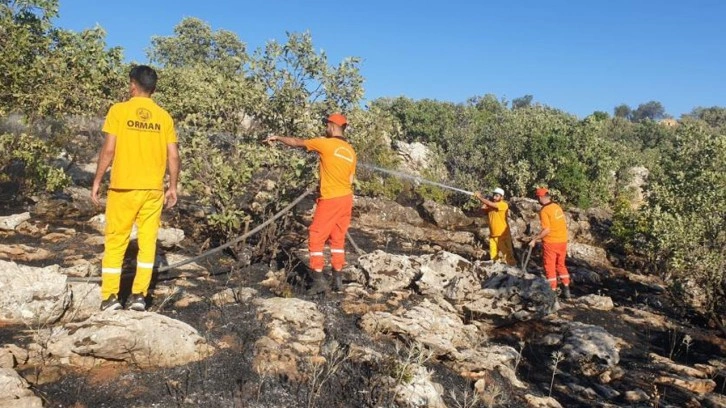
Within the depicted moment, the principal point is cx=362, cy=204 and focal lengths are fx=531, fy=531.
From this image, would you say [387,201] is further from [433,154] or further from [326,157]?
[326,157]

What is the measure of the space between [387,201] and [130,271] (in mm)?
10295

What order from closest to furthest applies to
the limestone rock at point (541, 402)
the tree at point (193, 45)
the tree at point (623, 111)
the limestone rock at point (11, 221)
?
the limestone rock at point (541, 402) < the limestone rock at point (11, 221) < the tree at point (193, 45) < the tree at point (623, 111)

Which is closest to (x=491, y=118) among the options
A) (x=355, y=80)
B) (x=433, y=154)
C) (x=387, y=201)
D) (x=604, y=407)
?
(x=433, y=154)

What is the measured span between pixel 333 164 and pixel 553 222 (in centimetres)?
522

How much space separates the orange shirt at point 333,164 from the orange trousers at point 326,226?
→ 0.32ft

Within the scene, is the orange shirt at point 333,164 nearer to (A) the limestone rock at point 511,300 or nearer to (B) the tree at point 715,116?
(A) the limestone rock at point 511,300

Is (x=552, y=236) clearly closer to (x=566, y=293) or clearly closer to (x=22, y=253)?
(x=566, y=293)

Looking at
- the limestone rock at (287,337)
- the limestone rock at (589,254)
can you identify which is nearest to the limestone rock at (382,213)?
the limestone rock at (589,254)

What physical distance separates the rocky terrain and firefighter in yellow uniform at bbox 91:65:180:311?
0.36 m

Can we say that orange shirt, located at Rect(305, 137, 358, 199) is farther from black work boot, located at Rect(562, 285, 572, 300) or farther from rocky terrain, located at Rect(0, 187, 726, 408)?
black work boot, located at Rect(562, 285, 572, 300)

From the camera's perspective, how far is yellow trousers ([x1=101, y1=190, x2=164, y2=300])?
466 centimetres

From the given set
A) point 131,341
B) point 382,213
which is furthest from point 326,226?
point 382,213

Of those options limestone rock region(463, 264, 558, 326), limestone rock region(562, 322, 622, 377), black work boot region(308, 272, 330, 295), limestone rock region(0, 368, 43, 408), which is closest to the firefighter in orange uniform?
limestone rock region(463, 264, 558, 326)

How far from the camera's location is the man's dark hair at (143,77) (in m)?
4.67
